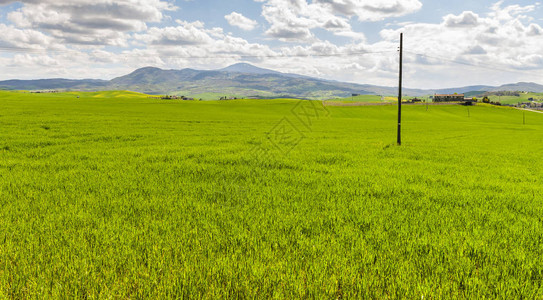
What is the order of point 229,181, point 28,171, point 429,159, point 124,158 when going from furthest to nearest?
point 429,159
point 124,158
point 28,171
point 229,181

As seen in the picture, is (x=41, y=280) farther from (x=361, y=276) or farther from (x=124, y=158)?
(x=124, y=158)

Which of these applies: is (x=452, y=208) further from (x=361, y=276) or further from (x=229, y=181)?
(x=229, y=181)

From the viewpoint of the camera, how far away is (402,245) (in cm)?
514

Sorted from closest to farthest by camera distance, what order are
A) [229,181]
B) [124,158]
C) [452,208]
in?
[452,208], [229,181], [124,158]

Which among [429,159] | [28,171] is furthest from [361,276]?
[429,159]

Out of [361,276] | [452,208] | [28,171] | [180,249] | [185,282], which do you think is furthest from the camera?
[28,171]

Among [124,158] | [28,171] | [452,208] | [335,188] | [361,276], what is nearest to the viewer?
[361,276]

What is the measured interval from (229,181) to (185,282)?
21.2 ft

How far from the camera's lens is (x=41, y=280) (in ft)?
12.8

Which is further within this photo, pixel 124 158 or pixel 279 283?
pixel 124 158

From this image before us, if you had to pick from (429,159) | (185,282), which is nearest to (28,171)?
(185,282)

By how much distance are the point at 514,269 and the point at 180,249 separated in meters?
5.81

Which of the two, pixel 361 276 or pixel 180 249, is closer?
pixel 361 276

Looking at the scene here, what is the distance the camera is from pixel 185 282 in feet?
12.7
